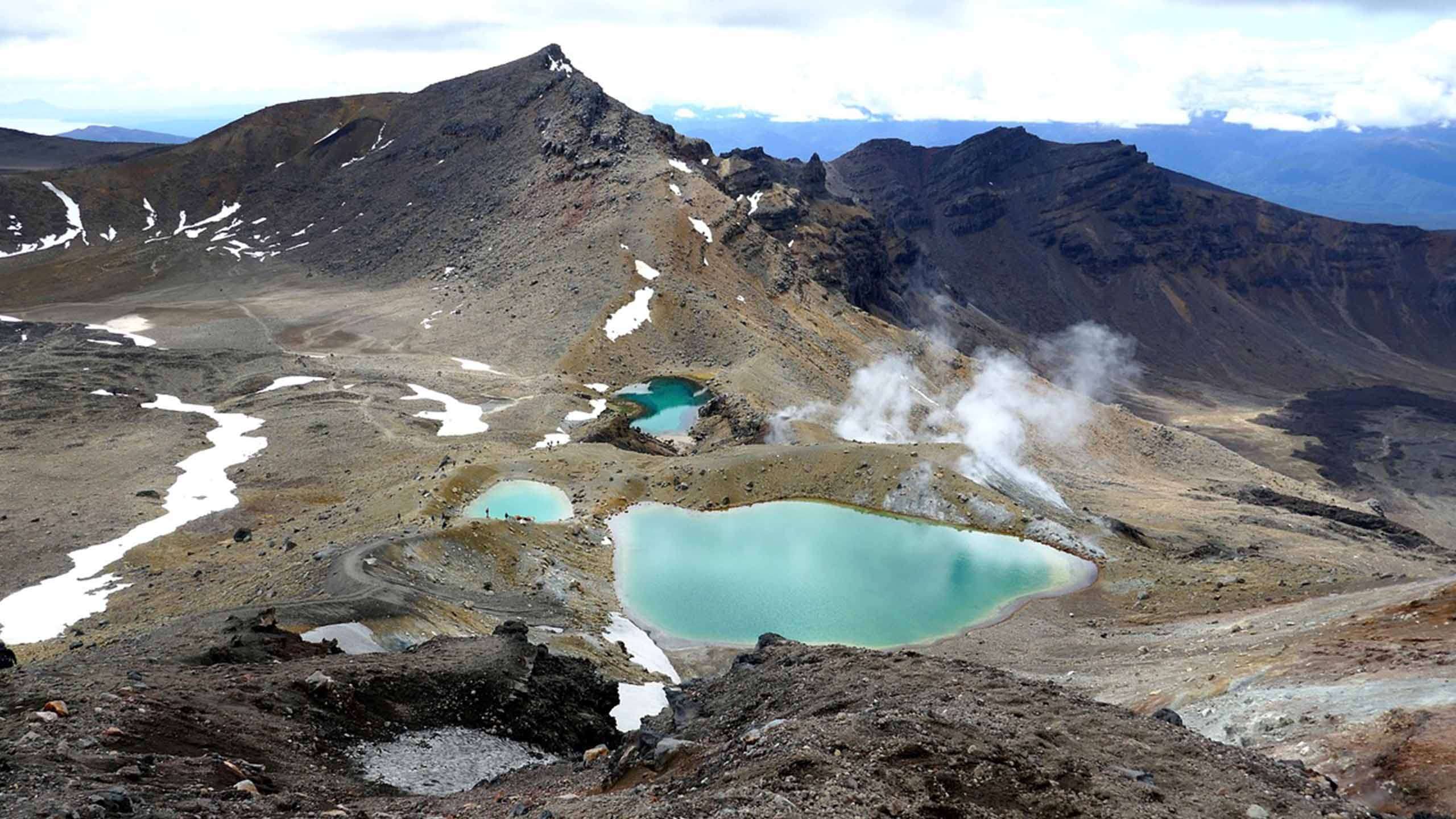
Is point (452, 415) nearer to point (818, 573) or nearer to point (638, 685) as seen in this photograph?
point (818, 573)

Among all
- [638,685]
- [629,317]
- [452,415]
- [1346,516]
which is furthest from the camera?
[629,317]

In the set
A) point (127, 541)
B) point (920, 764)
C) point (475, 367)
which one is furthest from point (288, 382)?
point (920, 764)

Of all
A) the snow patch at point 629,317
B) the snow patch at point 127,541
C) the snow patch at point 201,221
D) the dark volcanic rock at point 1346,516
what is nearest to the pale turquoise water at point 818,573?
the snow patch at point 127,541

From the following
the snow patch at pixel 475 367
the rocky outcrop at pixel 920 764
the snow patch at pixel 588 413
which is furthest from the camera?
the snow patch at pixel 475 367

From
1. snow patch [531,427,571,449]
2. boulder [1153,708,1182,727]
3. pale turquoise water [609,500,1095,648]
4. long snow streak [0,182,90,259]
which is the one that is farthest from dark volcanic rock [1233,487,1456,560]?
long snow streak [0,182,90,259]

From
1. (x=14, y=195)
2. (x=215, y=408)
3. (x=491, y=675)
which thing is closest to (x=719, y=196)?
(x=215, y=408)

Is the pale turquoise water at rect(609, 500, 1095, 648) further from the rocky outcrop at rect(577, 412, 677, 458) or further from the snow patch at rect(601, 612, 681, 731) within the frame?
the rocky outcrop at rect(577, 412, 677, 458)

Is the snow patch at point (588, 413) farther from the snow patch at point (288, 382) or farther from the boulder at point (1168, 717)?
the boulder at point (1168, 717)
